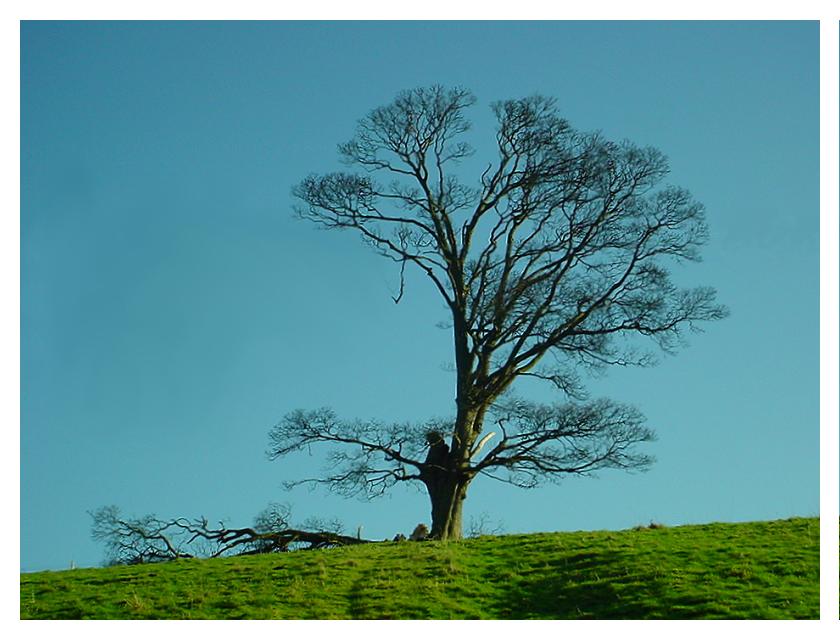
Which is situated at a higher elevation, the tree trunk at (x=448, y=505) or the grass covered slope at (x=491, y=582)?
the tree trunk at (x=448, y=505)

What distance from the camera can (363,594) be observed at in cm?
2136

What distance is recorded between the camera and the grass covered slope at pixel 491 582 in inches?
797

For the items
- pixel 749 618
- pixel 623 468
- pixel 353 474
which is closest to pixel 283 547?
pixel 353 474

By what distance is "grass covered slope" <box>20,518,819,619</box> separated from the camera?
20.3 metres

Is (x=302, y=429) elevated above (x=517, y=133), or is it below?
below

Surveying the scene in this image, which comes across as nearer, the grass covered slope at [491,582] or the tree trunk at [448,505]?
the grass covered slope at [491,582]

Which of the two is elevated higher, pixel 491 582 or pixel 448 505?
pixel 448 505

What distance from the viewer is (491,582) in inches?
875

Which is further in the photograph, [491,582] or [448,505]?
[448,505]
